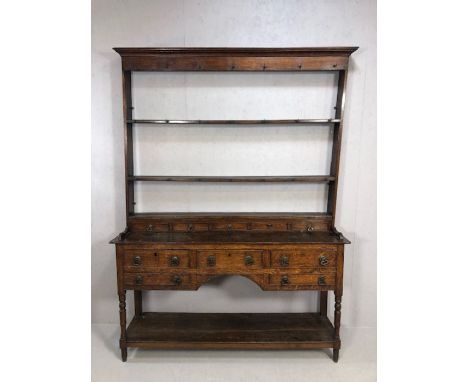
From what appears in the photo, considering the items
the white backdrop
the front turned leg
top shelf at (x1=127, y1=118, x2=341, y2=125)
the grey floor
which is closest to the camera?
the grey floor

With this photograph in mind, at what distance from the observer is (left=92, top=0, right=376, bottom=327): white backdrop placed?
2783mm

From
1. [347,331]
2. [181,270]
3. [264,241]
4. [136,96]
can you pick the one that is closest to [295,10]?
[136,96]

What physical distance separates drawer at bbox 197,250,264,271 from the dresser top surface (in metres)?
0.07

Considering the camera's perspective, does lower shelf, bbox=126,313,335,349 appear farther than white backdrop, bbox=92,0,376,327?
No

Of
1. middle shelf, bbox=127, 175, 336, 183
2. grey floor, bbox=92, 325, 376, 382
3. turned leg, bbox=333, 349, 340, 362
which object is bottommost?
grey floor, bbox=92, 325, 376, 382

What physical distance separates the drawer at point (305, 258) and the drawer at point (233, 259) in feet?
0.35

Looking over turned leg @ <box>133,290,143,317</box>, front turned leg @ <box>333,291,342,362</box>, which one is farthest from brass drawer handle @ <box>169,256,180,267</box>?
front turned leg @ <box>333,291,342,362</box>

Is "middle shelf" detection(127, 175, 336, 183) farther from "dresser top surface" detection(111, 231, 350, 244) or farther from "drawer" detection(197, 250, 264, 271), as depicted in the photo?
"drawer" detection(197, 250, 264, 271)

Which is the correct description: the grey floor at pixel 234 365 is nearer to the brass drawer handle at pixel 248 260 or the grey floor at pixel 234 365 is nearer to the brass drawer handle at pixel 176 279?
the brass drawer handle at pixel 176 279

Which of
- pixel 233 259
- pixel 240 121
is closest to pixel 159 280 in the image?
pixel 233 259

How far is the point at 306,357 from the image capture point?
264 cm

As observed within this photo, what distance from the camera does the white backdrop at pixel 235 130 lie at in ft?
9.13
